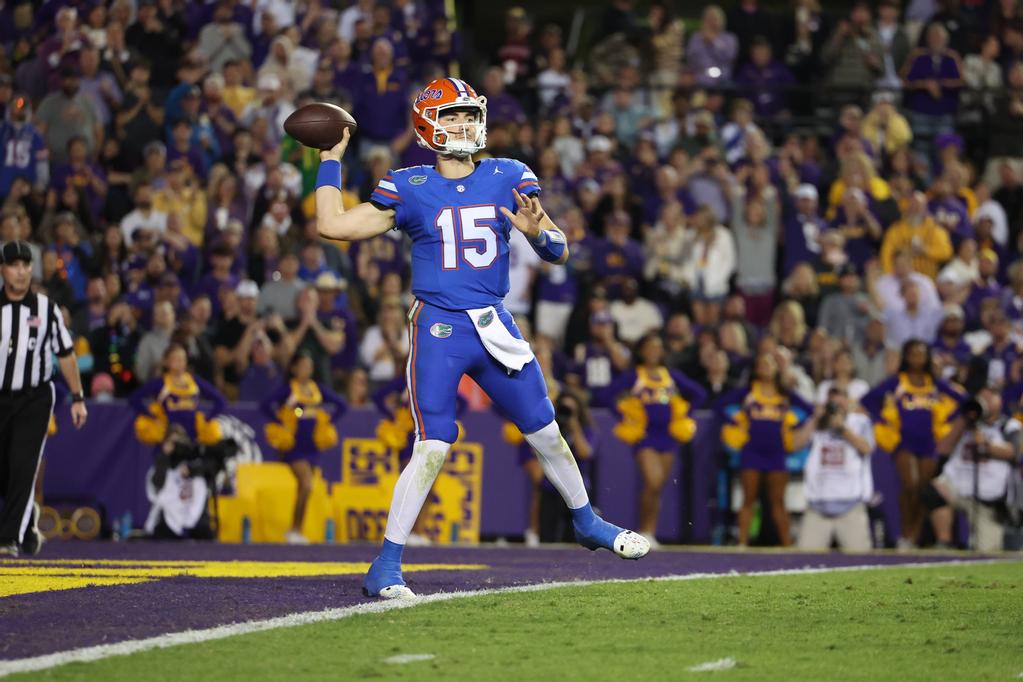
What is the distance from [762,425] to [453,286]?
6.70 meters

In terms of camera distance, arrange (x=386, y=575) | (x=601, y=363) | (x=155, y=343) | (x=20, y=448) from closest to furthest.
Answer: (x=386, y=575)
(x=20, y=448)
(x=155, y=343)
(x=601, y=363)

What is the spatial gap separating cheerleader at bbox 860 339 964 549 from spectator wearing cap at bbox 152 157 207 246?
6048 mm

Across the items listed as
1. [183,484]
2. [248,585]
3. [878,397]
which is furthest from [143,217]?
[248,585]

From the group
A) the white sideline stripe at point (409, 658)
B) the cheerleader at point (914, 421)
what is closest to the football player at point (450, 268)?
the white sideline stripe at point (409, 658)

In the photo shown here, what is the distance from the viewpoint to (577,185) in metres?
15.8

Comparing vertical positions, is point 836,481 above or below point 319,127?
below

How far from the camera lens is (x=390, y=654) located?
17.6 feet

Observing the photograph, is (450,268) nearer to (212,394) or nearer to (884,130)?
(212,394)

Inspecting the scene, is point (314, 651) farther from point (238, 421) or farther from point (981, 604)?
point (238, 421)

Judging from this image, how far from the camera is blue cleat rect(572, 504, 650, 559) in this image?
7.31 m

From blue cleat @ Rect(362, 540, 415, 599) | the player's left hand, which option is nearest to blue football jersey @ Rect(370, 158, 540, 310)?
the player's left hand

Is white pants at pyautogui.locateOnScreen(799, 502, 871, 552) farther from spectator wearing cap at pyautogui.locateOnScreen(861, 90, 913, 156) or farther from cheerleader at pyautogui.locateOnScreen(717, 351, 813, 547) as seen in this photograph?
spectator wearing cap at pyautogui.locateOnScreen(861, 90, 913, 156)

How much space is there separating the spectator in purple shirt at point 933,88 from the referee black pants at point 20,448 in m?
10.7

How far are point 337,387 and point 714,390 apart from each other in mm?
3120
